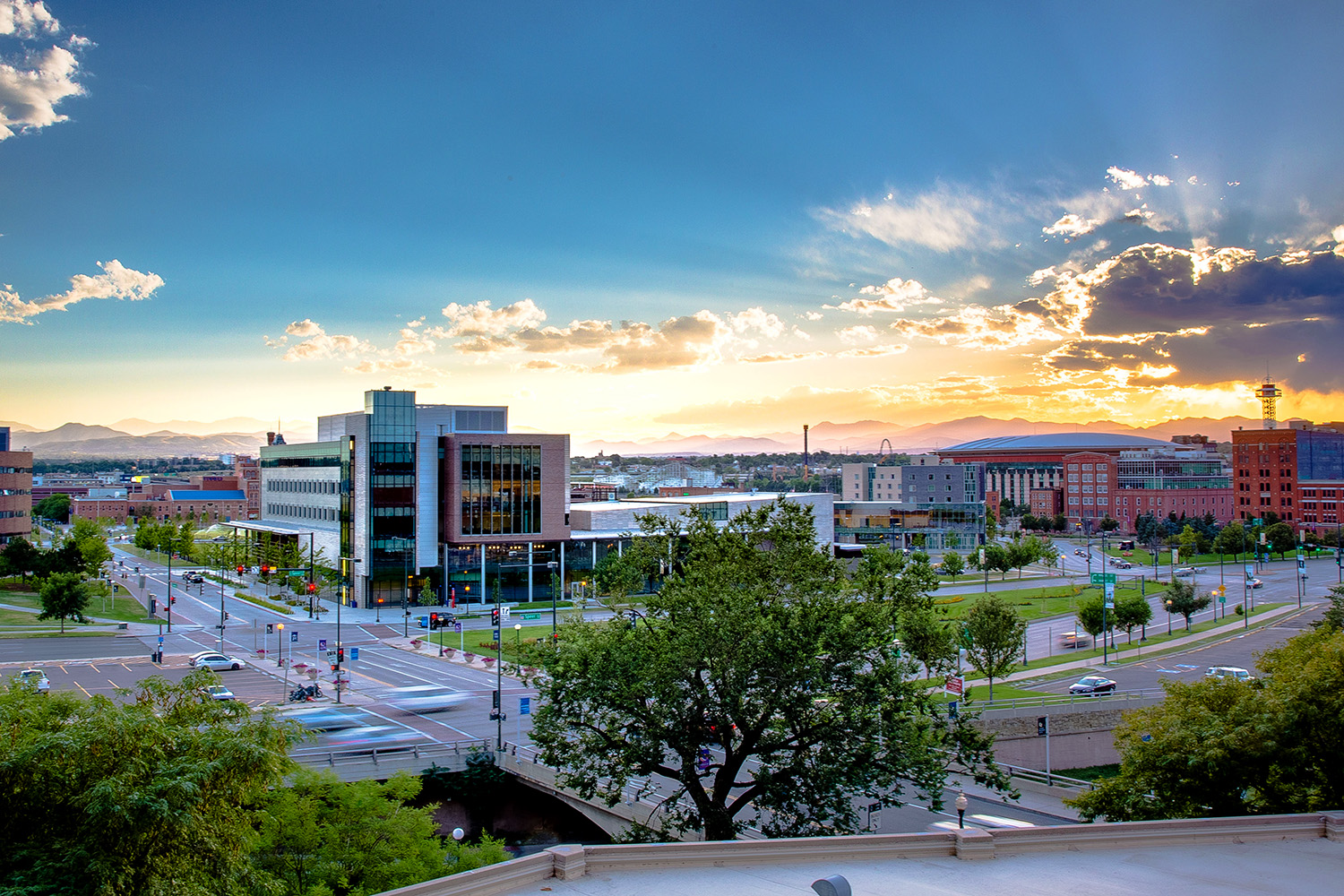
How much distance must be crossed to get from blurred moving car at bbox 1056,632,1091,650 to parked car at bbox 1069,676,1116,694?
1522 centimetres

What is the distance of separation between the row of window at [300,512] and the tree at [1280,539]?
120062mm

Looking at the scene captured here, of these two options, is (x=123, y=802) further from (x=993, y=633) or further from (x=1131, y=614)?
(x=1131, y=614)

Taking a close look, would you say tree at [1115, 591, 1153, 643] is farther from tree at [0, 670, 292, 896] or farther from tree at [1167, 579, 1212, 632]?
tree at [0, 670, 292, 896]

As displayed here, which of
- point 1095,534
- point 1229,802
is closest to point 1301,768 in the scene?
point 1229,802

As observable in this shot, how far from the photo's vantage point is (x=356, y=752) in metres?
34.8

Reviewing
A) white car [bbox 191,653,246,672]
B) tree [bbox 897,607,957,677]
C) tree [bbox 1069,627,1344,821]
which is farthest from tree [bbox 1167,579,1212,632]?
white car [bbox 191,653,246,672]

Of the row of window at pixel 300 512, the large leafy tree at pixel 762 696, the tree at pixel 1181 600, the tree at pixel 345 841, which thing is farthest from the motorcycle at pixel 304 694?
the tree at pixel 1181 600

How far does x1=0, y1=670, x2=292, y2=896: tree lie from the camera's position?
1425 cm

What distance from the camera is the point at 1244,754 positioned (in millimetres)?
20438

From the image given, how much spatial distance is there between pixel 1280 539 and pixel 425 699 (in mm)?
121301

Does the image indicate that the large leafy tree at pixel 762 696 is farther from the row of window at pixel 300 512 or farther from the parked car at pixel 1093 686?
the row of window at pixel 300 512

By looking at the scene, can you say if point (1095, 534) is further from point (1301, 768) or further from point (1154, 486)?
point (1301, 768)

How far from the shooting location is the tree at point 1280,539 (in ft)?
384

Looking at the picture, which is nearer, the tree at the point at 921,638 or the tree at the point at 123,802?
the tree at the point at 123,802
